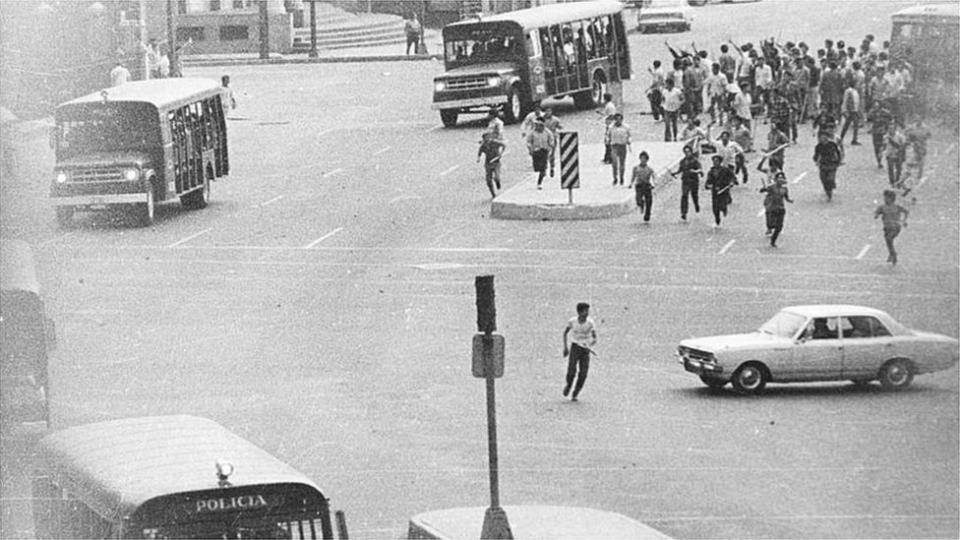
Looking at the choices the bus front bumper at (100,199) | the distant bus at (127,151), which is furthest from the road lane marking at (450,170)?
the bus front bumper at (100,199)

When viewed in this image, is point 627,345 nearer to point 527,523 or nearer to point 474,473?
point 474,473

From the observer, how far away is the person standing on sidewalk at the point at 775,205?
33.7m

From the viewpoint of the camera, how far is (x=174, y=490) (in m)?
13.8

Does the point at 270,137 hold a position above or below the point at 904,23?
below

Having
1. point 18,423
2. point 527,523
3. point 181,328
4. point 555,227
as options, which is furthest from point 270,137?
point 527,523

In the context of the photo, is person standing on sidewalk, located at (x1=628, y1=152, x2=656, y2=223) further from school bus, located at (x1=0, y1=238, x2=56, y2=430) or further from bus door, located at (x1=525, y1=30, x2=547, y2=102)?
school bus, located at (x1=0, y1=238, x2=56, y2=430)

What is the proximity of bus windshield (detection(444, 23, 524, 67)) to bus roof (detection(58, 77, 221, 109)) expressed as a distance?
34.0ft

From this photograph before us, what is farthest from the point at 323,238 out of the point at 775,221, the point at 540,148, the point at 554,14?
the point at 554,14

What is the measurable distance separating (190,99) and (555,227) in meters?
7.46

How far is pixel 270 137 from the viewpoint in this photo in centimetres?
5047

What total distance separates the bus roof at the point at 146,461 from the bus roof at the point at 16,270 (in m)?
6.70

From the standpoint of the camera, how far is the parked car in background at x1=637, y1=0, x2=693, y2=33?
63.5 metres

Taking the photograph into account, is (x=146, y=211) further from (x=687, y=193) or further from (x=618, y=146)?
(x=687, y=193)

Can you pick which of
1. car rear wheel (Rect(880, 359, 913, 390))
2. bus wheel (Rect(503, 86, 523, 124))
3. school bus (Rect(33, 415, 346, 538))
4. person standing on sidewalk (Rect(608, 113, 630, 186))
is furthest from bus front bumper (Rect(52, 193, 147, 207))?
school bus (Rect(33, 415, 346, 538))
